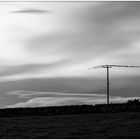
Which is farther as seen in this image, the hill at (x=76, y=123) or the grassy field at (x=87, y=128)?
the hill at (x=76, y=123)

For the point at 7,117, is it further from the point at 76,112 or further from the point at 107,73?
the point at 107,73

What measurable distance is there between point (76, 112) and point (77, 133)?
1635 cm

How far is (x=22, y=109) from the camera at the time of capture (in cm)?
4828

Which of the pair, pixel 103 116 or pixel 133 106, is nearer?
pixel 103 116

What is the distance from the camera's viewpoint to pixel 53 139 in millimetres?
24906

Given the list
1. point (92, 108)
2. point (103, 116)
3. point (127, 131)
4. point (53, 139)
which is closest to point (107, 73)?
point (92, 108)

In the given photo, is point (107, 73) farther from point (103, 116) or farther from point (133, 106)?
point (103, 116)

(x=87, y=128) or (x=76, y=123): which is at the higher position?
(x=76, y=123)

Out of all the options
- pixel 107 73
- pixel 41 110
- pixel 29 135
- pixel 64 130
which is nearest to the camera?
pixel 29 135

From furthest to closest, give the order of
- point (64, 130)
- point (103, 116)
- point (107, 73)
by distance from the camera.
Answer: point (107, 73)
point (103, 116)
point (64, 130)

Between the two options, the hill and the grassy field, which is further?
the hill

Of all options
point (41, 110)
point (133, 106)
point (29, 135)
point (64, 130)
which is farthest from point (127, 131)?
point (41, 110)

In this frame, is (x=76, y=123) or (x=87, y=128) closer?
(x=87, y=128)

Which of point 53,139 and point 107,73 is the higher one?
point 107,73
